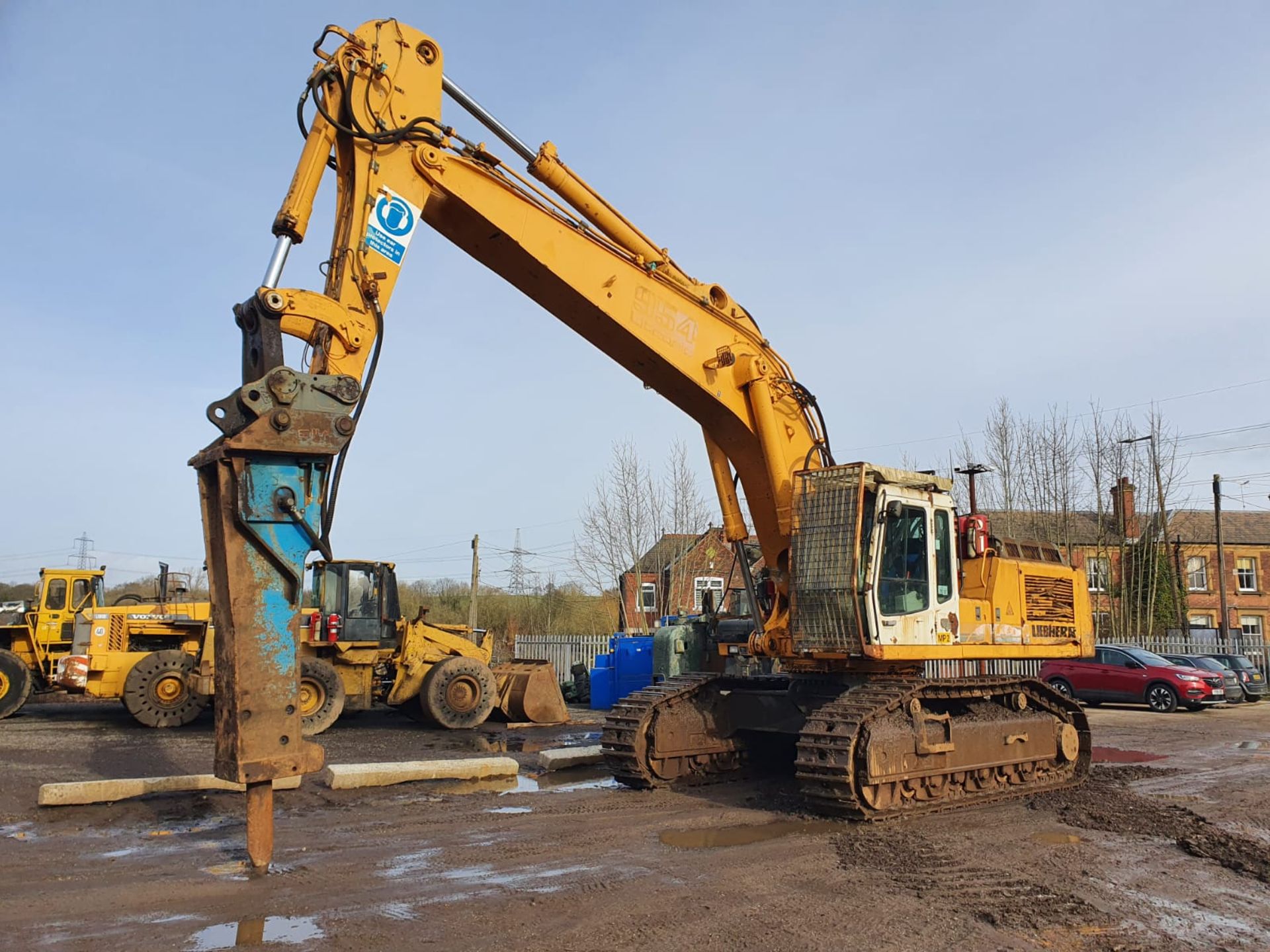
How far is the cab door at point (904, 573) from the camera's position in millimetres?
8695

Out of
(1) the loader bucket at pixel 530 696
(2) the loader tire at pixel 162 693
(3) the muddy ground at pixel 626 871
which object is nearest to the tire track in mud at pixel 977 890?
(3) the muddy ground at pixel 626 871

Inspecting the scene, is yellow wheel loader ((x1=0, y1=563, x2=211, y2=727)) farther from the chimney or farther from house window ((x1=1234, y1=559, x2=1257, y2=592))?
house window ((x1=1234, y1=559, x2=1257, y2=592))

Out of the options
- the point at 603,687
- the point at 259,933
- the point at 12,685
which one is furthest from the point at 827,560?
the point at 12,685

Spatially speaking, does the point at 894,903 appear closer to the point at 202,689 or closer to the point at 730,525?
the point at 730,525

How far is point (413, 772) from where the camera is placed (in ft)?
33.7

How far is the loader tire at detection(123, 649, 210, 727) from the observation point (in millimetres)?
14828

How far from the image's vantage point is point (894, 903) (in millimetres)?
6082

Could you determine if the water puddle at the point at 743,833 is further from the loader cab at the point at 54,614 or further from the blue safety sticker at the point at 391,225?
the loader cab at the point at 54,614

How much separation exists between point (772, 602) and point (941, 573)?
1.65m

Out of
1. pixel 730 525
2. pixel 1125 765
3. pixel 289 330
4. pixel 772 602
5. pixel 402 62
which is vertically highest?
pixel 402 62

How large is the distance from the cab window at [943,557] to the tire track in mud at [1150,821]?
2200 mm

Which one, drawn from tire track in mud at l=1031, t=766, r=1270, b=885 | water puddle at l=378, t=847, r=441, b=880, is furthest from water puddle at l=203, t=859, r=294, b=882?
tire track in mud at l=1031, t=766, r=1270, b=885

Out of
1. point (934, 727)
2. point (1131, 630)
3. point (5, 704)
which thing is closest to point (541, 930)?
point (934, 727)

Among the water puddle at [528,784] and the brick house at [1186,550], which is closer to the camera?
the water puddle at [528,784]
